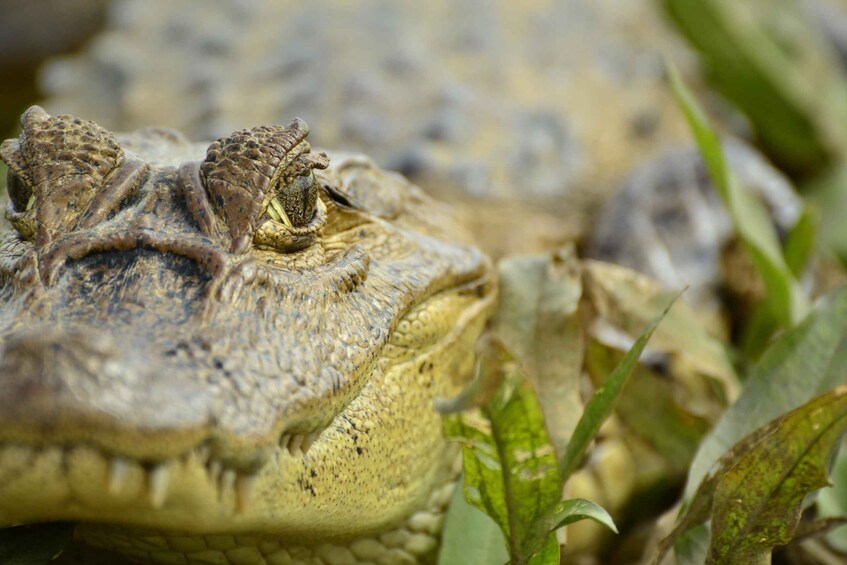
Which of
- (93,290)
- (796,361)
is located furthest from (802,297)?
(93,290)

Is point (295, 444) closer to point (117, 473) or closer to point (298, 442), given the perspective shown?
point (298, 442)

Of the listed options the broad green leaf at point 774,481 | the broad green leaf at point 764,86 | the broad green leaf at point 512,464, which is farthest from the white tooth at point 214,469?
the broad green leaf at point 764,86

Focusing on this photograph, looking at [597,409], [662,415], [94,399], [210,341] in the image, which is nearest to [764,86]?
[662,415]

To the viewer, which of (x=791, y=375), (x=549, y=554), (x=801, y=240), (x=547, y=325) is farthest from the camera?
(x=801, y=240)

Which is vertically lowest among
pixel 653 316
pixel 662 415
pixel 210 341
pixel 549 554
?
pixel 549 554

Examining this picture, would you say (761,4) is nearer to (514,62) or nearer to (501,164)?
(514,62)

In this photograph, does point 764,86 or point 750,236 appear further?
point 764,86

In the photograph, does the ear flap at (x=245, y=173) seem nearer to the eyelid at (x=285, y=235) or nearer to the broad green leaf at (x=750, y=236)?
the eyelid at (x=285, y=235)
